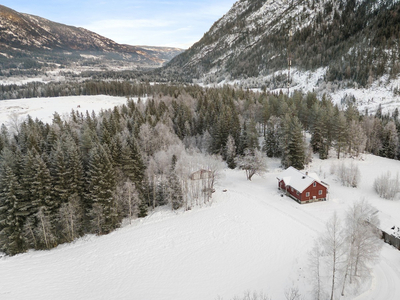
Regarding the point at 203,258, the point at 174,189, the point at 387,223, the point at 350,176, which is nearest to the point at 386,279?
the point at 387,223

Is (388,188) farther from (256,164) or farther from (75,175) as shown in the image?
(75,175)

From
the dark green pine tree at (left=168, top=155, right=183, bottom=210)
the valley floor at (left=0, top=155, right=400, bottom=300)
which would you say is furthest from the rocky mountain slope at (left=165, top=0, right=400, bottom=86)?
the dark green pine tree at (left=168, top=155, right=183, bottom=210)

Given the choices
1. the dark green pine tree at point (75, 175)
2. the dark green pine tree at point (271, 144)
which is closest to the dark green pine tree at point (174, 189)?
the dark green pine tree at point (75, 175)

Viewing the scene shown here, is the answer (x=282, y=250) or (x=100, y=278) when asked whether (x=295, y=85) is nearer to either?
(x=282, y=250)

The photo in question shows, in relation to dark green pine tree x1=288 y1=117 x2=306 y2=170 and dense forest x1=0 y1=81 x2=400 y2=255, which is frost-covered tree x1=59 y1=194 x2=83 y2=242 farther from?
dark green pine tree x1=288 y1=117 x2=306 y2=170

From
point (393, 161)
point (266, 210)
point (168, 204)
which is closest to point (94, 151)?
point (168, 204)

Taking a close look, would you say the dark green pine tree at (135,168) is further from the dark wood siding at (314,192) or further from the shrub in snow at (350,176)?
the shrub in snow at (350,176)
